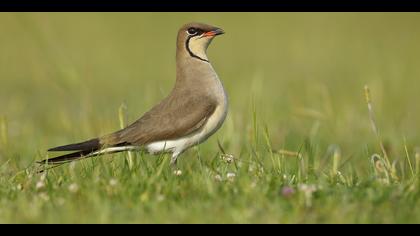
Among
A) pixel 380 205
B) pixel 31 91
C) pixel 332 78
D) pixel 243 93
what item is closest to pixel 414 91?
pixel 332 78

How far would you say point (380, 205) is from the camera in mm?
4738

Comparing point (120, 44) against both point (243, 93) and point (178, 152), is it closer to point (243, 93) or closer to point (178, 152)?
point (243, 93)

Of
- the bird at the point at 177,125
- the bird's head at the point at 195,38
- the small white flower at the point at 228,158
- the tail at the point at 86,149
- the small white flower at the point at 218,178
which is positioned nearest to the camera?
the small white flower at the point at 218,178

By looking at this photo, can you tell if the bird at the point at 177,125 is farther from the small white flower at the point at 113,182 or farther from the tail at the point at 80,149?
the small white flower at the point at 113,182

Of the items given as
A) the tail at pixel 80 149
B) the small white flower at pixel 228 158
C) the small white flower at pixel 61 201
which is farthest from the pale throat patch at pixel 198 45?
the small white flower at pixel 61 201

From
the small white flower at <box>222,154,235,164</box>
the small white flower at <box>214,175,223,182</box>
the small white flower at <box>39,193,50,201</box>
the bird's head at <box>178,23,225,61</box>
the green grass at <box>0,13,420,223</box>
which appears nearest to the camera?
the green grass at <box>0,13,420,223</box>

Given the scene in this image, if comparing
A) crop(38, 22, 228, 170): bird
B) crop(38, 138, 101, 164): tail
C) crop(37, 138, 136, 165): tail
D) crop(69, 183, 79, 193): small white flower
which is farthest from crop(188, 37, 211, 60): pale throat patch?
crop(69, 183, 79, 193): small white flower

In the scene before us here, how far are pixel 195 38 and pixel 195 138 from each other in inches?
Result: 40.4

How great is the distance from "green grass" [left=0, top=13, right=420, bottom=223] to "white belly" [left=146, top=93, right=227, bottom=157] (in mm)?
209

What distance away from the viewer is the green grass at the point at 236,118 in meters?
4.75

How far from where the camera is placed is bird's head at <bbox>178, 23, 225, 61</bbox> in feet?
24.0

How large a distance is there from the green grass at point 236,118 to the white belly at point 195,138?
0.69 feet

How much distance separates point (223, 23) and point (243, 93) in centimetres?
965

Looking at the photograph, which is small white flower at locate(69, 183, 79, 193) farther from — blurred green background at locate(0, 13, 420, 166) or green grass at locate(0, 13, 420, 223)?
blurred green background at locate(0, 13, 420, 166)
